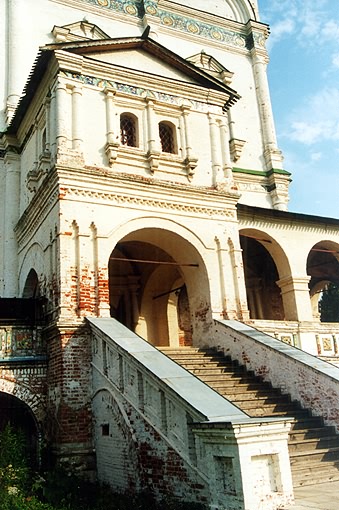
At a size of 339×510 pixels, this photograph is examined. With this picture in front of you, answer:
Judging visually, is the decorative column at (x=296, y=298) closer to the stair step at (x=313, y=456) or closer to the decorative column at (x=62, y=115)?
the stair step at (x=313, y=456)

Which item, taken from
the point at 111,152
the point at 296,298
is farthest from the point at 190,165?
the point at 296,298

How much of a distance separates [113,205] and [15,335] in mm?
3565

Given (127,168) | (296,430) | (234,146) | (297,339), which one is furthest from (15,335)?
(234,146)

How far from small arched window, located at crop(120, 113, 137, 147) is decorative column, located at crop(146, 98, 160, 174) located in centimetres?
38

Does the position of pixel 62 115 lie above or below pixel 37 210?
above

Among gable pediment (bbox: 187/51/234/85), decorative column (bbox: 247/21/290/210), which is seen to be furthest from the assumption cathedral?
gable pediment (bbox: 187/51/234/85)

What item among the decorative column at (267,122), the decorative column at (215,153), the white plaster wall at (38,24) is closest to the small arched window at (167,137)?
the decorative column at (215,153)

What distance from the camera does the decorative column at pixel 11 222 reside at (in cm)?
1536

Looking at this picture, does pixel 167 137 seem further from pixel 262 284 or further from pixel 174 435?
pixel 174 435

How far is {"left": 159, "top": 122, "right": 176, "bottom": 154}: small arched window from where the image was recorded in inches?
563

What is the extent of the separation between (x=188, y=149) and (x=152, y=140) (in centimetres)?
104

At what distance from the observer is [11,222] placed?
1573cm

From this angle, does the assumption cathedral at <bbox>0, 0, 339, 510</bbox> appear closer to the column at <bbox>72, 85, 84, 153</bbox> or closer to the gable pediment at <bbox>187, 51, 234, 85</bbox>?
the column at <bbox>72, 85, 84, 153</bbox>

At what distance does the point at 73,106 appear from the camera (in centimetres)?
1275
